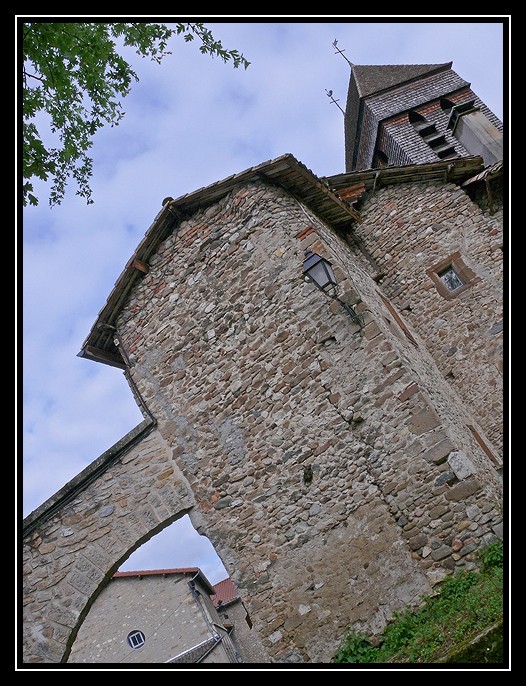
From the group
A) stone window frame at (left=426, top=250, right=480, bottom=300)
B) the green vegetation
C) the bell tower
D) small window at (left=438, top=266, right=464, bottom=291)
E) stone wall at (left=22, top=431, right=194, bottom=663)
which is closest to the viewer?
the green vegetation

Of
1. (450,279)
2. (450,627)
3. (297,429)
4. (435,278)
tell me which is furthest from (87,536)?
(450,279)

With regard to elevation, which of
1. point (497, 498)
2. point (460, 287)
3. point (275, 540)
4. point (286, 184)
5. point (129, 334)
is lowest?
point (497, 498)

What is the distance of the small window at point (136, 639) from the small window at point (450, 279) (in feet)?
45.6

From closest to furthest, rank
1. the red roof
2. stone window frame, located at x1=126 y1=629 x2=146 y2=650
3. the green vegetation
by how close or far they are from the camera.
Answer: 1. the green vegetation
2. stone window frame, located at x1=126 y1=629 x2=146 y2=650
3. the red roof

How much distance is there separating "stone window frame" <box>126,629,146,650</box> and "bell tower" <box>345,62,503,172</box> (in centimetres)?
1605

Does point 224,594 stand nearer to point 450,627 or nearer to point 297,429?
point 297,429

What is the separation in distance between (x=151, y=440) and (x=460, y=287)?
566 cm

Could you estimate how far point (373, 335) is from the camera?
21.5 ft

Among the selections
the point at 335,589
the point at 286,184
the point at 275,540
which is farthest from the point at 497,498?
the point at 286,184

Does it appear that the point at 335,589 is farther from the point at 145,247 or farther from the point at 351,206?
the point at 351,206

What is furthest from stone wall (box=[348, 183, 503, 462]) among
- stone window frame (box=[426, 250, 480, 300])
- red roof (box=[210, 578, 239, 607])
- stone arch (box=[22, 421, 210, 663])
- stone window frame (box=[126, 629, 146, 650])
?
red roof (box=[210, 578, 239, 607])

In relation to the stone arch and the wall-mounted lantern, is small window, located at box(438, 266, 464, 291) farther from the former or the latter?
the stone arch

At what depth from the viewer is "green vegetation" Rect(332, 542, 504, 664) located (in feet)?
13.7

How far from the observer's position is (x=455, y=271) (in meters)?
9.09
